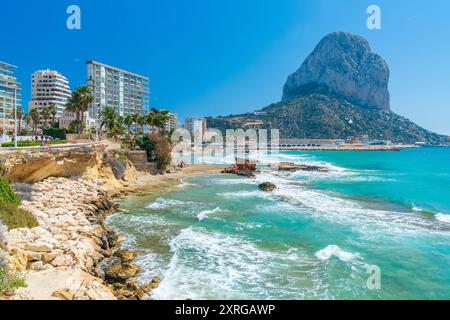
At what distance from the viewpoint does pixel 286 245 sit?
17.9m

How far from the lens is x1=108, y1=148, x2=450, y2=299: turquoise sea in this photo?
1286cm

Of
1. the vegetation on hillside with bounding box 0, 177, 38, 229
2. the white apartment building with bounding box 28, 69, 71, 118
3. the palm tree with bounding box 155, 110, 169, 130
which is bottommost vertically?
the vegetation on hillside with bounding box 0, 177, 38, 229

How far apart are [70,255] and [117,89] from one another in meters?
121

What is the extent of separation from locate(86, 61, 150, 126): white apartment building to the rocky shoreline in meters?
89.7

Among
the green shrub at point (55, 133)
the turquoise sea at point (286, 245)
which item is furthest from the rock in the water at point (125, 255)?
the green shrub at point (55, 133)

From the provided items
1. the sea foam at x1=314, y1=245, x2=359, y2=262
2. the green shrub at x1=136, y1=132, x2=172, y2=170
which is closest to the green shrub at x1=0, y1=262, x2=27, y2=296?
the sea foam at x1=314, y1=245, x2=359, y2=262

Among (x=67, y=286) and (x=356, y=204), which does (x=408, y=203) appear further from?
(x=67, y=286)

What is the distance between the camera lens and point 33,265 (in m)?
11.2

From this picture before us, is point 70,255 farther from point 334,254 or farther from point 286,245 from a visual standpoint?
point 334,254

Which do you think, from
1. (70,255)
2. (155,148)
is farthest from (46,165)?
(155,148)

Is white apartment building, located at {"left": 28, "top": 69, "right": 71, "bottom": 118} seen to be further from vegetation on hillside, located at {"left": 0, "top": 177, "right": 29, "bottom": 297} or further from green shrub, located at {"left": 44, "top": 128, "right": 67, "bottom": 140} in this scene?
vegetation on hillside, located at {"left": 0, "top": 177, "right": 29, "bottom": 297}

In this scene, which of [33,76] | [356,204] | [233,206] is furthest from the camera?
[33,76]
